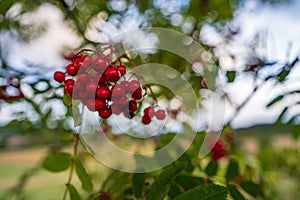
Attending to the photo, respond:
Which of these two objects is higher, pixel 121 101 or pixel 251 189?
pixel 121 101

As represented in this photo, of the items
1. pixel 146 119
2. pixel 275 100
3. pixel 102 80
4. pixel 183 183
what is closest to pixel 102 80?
pixel 102 80

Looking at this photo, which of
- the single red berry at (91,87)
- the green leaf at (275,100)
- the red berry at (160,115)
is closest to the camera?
the single red berry at (91,87)

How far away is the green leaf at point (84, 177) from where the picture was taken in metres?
0.59

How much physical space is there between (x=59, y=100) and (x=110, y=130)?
18 cm

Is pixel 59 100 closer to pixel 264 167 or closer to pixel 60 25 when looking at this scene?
pixel 60 25

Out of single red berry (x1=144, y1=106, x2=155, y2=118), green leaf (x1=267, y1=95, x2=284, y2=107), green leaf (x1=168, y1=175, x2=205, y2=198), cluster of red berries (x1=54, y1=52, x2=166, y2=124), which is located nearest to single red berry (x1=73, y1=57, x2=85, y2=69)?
cluster of red berries (x1=54, y1=52, x2=166, y2=124)

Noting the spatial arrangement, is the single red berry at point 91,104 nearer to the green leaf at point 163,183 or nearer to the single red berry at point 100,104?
the single red berry at point 100,104

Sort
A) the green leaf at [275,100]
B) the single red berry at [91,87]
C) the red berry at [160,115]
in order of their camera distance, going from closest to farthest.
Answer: the single red berry at [91,87] < the red berry at [160,115] < the green leaf at [275,100]

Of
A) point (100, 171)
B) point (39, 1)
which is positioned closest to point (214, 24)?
point (39, 1)

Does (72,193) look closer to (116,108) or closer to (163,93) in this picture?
(116,108)

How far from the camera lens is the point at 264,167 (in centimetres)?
146

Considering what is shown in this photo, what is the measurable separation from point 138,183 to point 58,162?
13 cm

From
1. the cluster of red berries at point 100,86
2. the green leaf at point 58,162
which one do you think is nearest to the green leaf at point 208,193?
the cluster of red berries at point 100,86

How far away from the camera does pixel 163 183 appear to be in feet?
1.98
